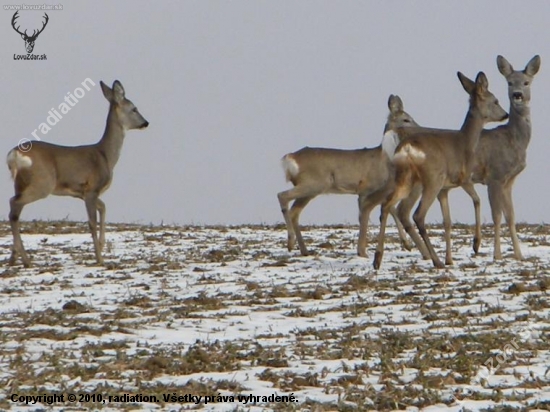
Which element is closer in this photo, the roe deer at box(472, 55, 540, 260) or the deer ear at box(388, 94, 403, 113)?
the roe deer at box(472, 55, 540, 260)

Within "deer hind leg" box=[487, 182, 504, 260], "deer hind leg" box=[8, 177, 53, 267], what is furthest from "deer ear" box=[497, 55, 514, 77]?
"deer hind leg" box=[8, 177, 53, 267]

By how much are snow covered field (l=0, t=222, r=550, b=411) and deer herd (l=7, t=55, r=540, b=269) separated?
1.35 feet

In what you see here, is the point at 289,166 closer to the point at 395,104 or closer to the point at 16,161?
the point at 395,104

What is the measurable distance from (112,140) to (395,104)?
3911 millimetres

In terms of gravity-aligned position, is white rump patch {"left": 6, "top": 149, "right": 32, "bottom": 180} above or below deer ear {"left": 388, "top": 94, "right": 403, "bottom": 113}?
below

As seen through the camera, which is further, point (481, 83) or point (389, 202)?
point (481, 83)

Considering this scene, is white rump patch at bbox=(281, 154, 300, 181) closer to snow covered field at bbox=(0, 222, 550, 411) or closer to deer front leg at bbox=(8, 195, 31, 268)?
snow covered field at bbox=(0, 222, 550, 411)

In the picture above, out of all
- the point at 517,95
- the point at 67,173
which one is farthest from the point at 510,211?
the point at 67,173

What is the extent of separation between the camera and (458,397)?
6.10 meters

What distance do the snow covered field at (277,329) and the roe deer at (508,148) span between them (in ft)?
1.95

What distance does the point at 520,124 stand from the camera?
1268cm

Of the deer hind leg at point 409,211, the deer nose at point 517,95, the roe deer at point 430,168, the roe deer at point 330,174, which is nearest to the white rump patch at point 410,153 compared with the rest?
the roe deer at point 430,168

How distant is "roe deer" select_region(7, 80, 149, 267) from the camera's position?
1197 centimetres

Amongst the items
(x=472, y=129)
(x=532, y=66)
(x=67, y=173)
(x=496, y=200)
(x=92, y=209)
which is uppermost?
(x=532, y=66)
